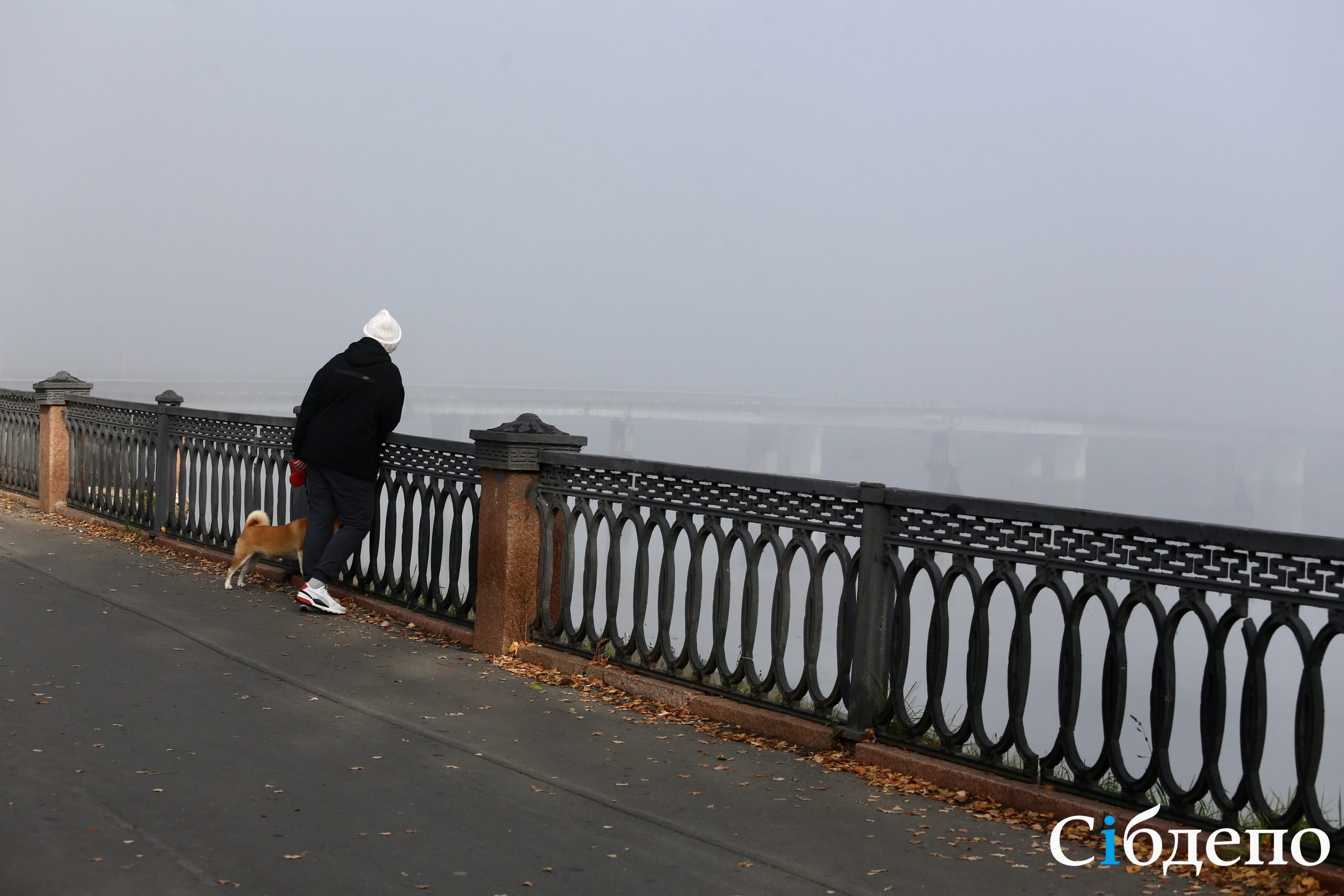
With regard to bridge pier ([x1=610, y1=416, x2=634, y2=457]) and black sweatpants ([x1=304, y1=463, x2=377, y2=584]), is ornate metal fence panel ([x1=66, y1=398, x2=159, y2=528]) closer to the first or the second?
black sweatpants ([x1=304, y1=463, x2=377, y2=584])

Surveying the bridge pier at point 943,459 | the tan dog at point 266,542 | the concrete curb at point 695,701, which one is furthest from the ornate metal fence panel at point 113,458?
the bridge pier at point 943,459

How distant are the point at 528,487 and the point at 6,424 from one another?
415 inches

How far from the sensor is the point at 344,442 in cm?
837

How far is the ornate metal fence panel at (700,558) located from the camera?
576cm

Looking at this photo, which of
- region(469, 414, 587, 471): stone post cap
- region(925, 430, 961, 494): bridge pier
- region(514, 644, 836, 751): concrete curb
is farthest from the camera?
region(925, 430, 961, 494): bridge pier

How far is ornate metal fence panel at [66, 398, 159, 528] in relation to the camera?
11.8 meters

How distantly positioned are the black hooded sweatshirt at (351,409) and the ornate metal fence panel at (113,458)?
3.93 meters

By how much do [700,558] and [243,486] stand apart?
18.8 ft

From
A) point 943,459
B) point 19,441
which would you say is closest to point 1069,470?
point 943,459

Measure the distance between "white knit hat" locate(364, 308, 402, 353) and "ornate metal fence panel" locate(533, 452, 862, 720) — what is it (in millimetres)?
1922

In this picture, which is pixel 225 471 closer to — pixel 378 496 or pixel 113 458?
pixel 378 496

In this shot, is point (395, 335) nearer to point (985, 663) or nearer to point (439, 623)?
point (439, 623)

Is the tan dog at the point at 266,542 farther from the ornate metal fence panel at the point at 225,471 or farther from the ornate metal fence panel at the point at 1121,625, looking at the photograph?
the ornate metal fence panel at the point at 1121,625

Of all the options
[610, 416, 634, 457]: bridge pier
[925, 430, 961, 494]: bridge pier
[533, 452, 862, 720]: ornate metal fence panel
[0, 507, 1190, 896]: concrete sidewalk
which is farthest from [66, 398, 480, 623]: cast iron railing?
[925, 430, 961, 494]: bridge pier
